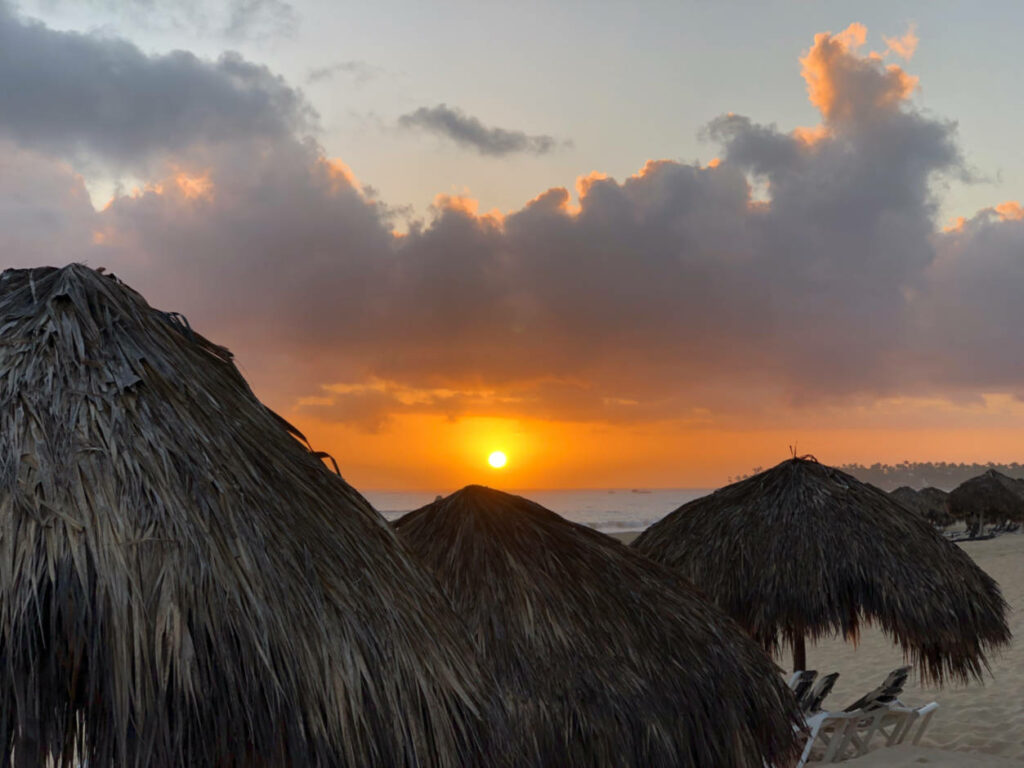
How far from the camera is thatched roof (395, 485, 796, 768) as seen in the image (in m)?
4.64

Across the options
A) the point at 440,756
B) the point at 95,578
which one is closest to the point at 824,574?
the point at 440,756

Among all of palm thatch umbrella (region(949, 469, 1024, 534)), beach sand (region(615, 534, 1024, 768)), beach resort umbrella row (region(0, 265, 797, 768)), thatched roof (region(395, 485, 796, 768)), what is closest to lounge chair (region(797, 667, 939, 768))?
beach sand (region(615, 534, 1024, 768))

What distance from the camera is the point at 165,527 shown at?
2779mm

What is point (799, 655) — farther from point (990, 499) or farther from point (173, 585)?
point (990, 499)

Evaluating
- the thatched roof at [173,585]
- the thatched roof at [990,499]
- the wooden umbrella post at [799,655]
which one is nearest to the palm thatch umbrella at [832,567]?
the wooden umbrella post at [799,655]

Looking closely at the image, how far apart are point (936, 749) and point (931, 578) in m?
2.00

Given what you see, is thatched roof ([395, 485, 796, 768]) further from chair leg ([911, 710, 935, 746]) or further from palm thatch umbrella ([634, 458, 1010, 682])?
chair leg ([911, 710, 935, 746])

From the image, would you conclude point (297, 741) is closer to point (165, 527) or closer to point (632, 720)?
point (165, 527)

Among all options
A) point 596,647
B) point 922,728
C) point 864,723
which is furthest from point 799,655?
point 596,647

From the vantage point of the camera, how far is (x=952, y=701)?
10.8 m

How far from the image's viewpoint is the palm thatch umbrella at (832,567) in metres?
→ 7.68

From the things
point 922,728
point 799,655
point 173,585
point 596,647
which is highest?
point 173,585

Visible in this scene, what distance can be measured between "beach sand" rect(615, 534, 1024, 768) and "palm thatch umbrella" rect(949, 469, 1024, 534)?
19072 mm

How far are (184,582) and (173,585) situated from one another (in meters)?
0.04
